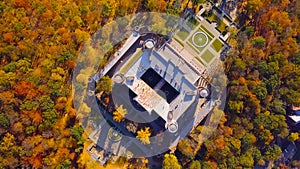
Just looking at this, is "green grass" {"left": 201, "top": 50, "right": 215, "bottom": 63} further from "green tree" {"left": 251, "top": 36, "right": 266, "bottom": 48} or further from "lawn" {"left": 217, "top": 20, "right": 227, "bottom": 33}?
"green tree" {"left": 251, "top": 36, "right": 266, "bottom": 48}

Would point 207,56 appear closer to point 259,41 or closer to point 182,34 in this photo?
point 182,34

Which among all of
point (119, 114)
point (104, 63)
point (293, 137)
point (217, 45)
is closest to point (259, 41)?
point (217, 45)

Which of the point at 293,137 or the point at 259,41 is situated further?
the point at 293,137

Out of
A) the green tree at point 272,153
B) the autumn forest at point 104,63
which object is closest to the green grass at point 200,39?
the autumn forest at point 104,63

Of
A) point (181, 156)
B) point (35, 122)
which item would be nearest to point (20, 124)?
point (35, 122)

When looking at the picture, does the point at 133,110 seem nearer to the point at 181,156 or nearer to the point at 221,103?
the point at 181,156

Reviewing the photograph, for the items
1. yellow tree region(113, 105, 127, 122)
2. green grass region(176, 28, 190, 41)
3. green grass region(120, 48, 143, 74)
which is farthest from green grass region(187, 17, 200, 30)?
yellow tree region(113, 105, 127, 122)

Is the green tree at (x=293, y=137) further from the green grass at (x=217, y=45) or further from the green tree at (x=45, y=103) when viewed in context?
the green tree at (x=45, y=103)
